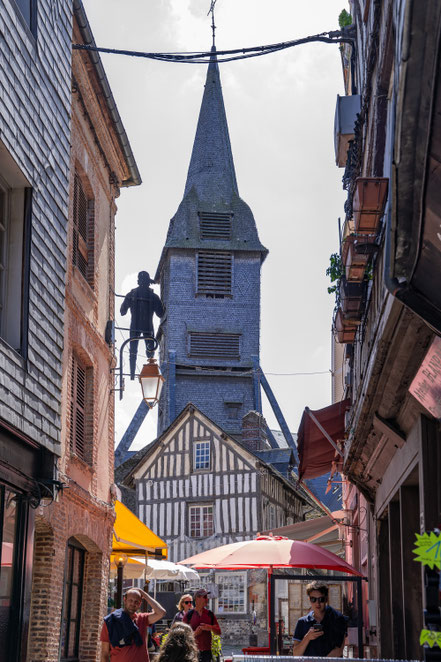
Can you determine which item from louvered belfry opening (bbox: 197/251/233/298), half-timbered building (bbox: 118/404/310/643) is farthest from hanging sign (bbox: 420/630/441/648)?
louvered belfry opening (bbox: 197/251/233/298)

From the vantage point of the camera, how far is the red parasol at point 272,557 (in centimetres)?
1077

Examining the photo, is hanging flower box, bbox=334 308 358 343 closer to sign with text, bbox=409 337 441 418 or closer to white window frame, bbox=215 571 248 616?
sign with text, bbox=409 337 441 418

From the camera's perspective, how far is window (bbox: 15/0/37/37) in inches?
352

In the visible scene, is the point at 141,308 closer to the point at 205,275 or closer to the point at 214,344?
the point at 214,344

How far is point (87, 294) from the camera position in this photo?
12.9 meters

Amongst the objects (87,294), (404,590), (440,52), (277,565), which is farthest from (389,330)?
(87,294)

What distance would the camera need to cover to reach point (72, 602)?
12430 millimetres

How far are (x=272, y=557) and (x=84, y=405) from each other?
11.7ft

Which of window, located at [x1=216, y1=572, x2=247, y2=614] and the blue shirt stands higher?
window, located at [x1=216, y1=572, x2=247, y2=614]

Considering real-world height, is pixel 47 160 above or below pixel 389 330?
above

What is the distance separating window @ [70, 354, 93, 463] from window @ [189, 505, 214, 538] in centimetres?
2126

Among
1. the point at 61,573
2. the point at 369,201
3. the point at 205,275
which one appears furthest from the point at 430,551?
the point at 205,275

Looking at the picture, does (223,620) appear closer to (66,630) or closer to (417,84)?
(66,630)

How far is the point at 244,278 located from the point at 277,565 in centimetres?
3733
